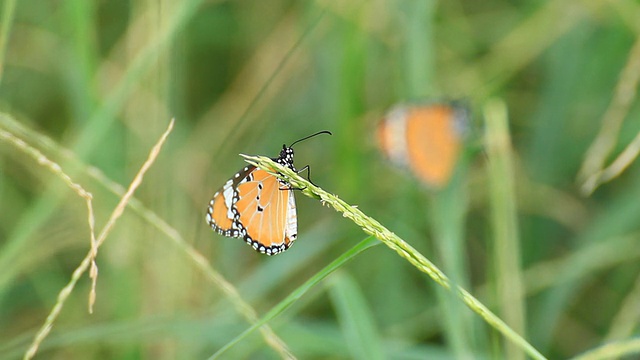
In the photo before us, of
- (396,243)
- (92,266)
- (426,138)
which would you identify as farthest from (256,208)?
(426,138)

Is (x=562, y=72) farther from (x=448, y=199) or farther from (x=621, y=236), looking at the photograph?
(x=448, y=199)

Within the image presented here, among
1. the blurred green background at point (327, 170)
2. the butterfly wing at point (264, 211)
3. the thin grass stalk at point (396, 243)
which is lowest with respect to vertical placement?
the thin grass stalk at point (396, 243)

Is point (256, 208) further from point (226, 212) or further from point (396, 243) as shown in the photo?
point (396, 243)

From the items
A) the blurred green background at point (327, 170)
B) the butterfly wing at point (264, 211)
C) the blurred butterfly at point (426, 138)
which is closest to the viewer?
the butterfly wing at point (264, 211)

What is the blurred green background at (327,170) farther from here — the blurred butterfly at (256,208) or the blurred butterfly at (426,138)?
the blurred butterfly at (256,208)

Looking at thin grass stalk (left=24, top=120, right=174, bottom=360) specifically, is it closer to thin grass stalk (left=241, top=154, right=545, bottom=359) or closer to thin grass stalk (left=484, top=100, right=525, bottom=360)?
thin grass stalk (left=241, top=154, right=545, bottom=359)

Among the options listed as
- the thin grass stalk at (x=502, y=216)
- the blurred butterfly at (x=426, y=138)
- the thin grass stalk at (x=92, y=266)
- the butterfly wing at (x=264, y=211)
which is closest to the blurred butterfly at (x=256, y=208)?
the butterfly wing at (x=264, y=211)

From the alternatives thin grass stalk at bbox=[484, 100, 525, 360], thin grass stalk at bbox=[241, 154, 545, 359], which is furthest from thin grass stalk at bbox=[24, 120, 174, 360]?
thin grass stalk at bbox=[484, 100, 525, 360]

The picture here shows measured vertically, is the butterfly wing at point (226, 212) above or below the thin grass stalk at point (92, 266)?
above
